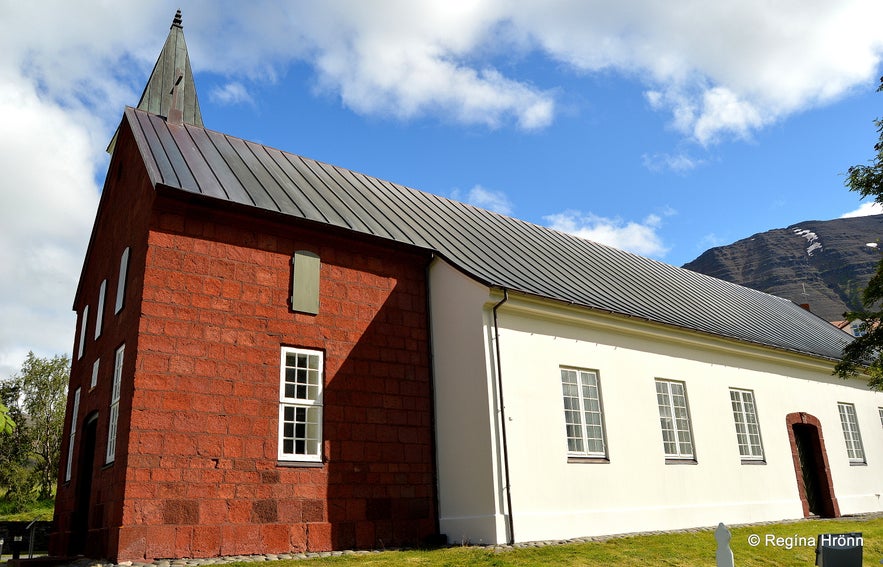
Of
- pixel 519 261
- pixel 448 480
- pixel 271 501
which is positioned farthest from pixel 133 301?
pixel 519 261

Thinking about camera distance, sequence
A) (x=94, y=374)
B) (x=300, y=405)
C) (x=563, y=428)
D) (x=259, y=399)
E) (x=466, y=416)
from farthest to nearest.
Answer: (x=94, y=374) < (x=563, y=428) < (x=466, y=416) < (x=300, y=405) < (x=259, y=399)

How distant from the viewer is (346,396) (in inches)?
496

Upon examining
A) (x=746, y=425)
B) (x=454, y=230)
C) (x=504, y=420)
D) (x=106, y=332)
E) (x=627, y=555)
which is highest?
(x=454, y=230)

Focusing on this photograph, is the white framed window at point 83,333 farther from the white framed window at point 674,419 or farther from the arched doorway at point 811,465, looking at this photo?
the arched doorway at point 811,465

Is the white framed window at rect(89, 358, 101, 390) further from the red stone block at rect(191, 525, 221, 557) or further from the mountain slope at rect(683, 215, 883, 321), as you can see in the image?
the mountain slope at rect(683, 215, 883, 321)

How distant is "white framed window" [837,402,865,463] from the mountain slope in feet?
280

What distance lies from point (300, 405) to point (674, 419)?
8822 mm

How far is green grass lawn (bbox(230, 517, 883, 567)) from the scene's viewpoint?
10.1m

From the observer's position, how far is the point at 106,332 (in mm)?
13875

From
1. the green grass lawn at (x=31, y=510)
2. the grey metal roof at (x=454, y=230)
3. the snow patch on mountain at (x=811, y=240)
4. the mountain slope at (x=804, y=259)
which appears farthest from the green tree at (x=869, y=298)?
the snow patch on mountain at (x=811, y=240)

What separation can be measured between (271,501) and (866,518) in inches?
621

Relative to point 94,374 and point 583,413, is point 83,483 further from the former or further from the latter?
point 583,413

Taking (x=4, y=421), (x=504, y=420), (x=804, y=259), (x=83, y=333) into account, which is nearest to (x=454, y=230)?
(x=504, y=420)

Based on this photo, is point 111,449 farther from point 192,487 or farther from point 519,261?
point 519,261
